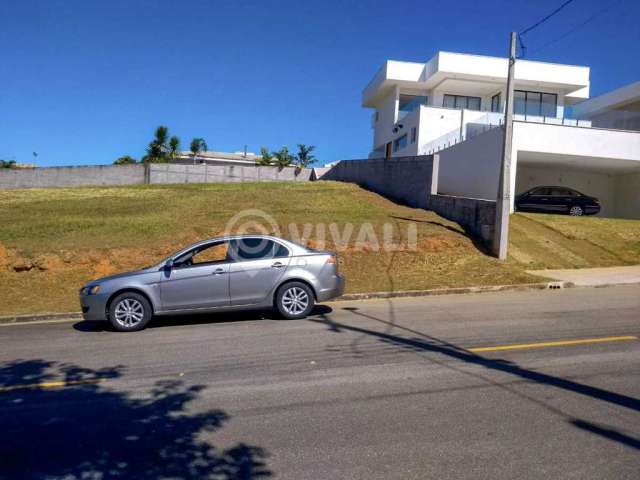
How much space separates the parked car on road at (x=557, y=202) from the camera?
855 inches

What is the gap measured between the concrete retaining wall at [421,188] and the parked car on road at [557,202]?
167 inches

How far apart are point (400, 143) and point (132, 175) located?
1792cm

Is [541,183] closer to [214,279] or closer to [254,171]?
[254,171]

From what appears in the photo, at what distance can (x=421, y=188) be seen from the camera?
19844mm

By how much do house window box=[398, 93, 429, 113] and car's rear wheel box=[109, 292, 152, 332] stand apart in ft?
99.8

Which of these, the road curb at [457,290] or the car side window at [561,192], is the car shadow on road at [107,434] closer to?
the road curb at [457,290]

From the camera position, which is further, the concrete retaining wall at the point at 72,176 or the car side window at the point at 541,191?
the concrete retaining wall at the point at 72,176

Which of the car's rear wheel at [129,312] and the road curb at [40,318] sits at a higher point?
the car's rear wheel at [129,312]

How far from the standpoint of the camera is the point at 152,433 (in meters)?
4.19

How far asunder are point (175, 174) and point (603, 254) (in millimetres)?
26026

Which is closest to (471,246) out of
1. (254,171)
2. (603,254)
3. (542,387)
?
(603,254)

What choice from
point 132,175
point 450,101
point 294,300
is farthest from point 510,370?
point 450,101

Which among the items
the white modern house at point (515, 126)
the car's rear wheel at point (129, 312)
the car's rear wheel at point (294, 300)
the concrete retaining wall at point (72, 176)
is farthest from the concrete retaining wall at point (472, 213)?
the concrete retaining wall at point (72, 176)

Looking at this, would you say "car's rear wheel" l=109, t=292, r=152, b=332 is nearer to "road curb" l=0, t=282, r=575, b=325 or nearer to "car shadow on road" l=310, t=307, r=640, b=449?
"road curb" l=0, t=282, r=575, b=325
